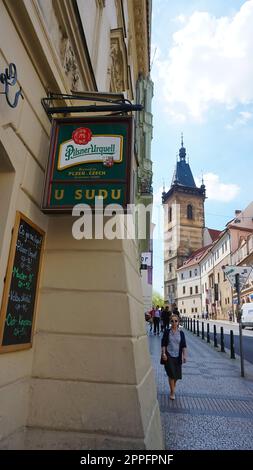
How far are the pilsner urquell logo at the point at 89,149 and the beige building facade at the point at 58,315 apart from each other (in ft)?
0.97

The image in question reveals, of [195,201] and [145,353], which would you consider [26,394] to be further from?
[195,201]

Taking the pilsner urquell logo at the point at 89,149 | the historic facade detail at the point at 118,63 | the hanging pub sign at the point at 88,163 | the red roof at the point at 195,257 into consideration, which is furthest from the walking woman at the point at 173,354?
the red roof at the point at 195,257

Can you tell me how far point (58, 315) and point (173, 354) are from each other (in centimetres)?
336

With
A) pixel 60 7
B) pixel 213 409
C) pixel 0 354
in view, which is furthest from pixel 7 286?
pixel 213 409

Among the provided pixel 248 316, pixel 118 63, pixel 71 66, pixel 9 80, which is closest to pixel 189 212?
pixel 248 316

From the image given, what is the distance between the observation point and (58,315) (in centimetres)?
367

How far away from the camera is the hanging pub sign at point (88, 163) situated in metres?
3.59

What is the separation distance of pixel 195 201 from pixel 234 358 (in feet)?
242

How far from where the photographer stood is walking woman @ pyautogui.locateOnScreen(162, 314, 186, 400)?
6184 millimetres

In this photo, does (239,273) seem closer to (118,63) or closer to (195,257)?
(118,63)

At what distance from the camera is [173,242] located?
276 ft

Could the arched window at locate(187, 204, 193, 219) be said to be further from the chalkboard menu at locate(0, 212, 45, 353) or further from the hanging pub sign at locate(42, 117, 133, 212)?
the chalkboard menu at locate(0, 212, 45, 353)

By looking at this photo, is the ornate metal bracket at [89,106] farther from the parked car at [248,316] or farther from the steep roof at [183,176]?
the steep roof at [183,176]

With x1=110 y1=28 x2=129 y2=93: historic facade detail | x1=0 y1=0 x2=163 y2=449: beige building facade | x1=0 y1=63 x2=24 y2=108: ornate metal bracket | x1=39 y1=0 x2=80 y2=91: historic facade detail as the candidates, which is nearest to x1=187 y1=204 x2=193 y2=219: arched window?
x1=110 y1=28 x2=129 y2=93: historic facade detail
